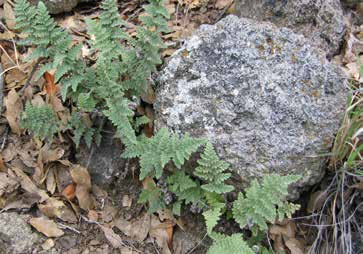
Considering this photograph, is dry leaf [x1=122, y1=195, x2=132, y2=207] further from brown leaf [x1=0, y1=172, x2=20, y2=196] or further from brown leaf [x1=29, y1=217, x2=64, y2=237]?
brown leaf [x1=0, y1=172, x2=20, y2=196]

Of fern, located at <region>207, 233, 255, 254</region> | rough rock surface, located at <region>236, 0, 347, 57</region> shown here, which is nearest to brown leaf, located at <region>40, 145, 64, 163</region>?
fern, located at <region>207, 233, 255, 254</region>

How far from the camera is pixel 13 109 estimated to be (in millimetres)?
3283

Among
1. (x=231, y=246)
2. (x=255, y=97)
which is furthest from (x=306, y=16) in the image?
(x=231, y=246)

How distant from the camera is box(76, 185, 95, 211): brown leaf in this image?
3125 mm

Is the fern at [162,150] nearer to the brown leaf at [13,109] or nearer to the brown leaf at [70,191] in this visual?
the brown leaf at [70,191]

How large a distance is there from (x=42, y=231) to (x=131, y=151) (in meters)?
0.75

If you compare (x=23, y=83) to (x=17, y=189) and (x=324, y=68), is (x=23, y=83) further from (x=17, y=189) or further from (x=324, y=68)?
(x=324, y=68)

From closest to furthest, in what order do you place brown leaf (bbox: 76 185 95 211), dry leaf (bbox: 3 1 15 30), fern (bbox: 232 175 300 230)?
fern (bbox: 232 175 300 230) < brown leaf (bbox: 76 185 95 211) < dry leaf (bbox: 3 1 15 30)

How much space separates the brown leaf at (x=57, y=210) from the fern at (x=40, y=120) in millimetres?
431

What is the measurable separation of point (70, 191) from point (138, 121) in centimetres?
66

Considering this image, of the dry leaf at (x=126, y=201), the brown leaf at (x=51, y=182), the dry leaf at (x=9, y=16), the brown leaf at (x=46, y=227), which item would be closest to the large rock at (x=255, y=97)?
the dry leaf at (x=126, y=201)

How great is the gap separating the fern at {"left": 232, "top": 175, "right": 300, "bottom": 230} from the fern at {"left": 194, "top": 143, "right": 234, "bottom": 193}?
0.14m

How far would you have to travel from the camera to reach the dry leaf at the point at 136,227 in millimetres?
3109

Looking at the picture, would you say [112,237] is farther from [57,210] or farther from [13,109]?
[13,109]
